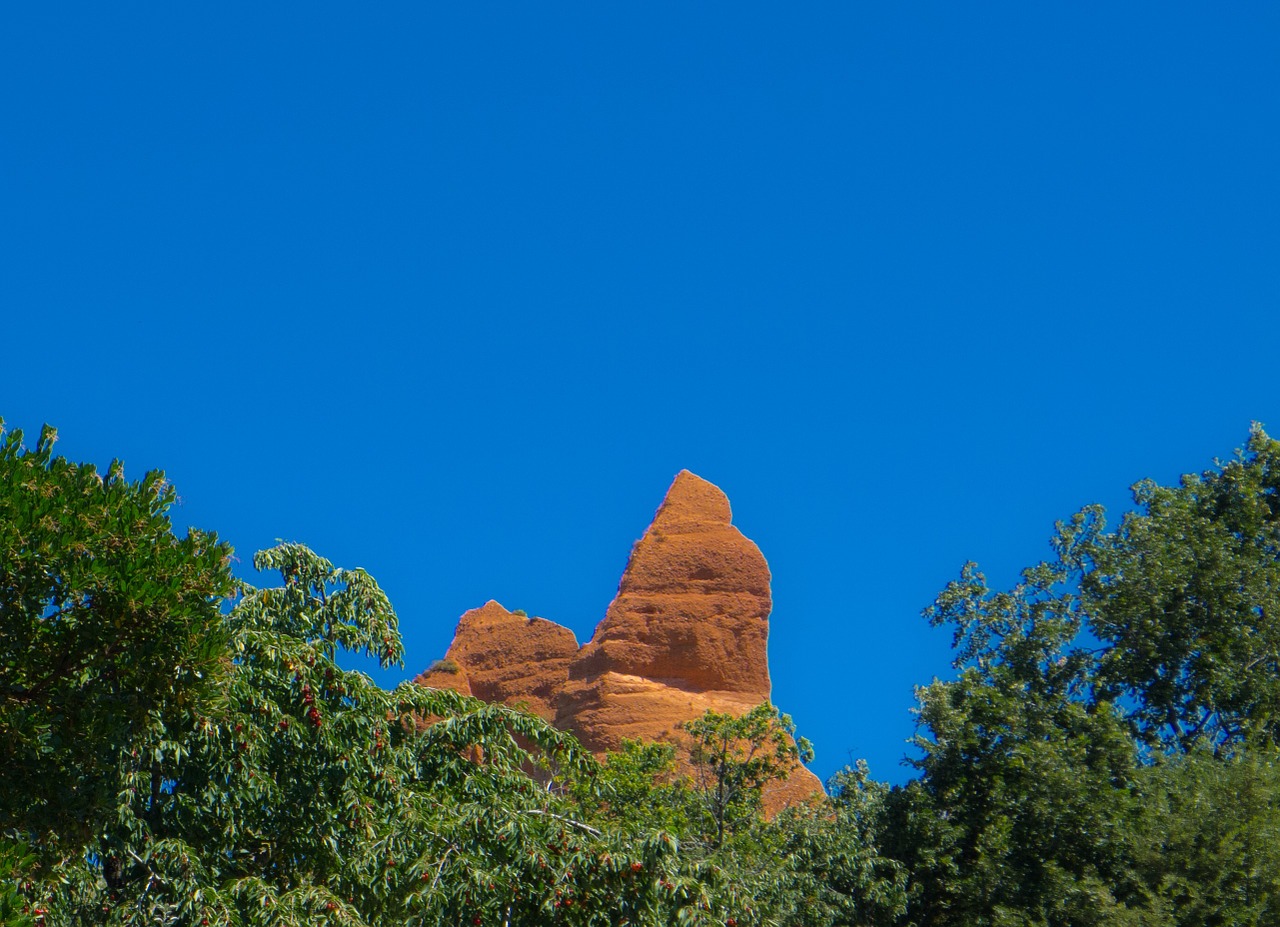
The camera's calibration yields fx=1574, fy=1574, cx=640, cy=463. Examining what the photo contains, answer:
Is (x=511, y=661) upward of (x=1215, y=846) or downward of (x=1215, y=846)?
upward

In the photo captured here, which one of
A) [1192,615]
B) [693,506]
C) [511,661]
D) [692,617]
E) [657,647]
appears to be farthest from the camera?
[693,506]

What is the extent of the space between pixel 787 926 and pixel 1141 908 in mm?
4640

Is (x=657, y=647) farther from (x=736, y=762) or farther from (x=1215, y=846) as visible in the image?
(x=1215, y=846)

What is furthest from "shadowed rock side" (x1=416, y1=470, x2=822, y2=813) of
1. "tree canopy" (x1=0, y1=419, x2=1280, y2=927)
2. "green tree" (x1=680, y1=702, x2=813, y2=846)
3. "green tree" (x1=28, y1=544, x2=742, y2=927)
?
"green tree" (x1=28, y1=544, x2=742, y2=927)

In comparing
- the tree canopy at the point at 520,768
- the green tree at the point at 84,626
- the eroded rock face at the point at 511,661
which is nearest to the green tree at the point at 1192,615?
the tree canopy at the point at 520,768

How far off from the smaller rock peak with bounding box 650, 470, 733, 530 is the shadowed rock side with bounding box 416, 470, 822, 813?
5 centimetres

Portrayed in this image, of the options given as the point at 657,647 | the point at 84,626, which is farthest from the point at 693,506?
the point at 84,626

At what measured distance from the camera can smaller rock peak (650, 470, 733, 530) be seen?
197 feet

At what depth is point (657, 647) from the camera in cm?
5631

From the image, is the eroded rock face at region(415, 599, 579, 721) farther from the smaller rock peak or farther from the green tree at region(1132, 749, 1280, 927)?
the green tree at region(1132, 749, 1280, 927)

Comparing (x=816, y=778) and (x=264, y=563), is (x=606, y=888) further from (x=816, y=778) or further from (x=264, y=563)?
(x=816, y=778)

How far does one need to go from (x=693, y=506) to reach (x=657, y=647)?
6763mm

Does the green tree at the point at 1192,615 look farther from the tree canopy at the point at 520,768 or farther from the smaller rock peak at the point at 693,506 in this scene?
the smaller rock peak at the point at 693,506

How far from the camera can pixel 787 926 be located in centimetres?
2116
